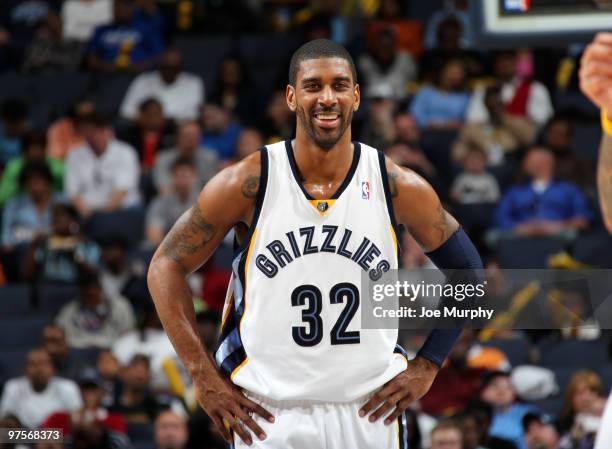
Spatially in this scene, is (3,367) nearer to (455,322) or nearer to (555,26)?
(455,322)

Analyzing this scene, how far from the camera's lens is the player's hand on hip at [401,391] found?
487 centimetres

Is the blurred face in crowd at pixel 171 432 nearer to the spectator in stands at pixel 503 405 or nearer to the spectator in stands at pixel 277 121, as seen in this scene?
the spectator in stands at pixel 503 405

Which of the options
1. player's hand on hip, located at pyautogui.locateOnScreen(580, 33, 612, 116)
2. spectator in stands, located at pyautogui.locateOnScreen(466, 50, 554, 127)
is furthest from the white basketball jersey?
spectator in stands, located at pyautogui.locateOnScreen(466, 50, 554, 127)

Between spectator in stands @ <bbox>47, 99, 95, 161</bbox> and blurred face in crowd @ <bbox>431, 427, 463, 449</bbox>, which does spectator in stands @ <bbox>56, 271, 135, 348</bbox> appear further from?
blurred face in crowd @ <bbox>431, 427, 463, 449</bbox>

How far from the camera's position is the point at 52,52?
1330 cm

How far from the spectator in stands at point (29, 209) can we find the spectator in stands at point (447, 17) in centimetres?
430

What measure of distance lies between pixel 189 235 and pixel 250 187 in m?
0.33

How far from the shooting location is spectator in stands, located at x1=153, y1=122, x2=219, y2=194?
11039mm

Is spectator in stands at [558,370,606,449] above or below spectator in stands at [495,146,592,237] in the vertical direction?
below

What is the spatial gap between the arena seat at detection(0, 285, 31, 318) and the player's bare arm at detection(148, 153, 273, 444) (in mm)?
5675

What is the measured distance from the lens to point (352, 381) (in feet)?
15.8

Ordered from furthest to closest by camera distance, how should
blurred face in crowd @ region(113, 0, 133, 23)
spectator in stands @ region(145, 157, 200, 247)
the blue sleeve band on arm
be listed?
blurred face in crowd @ region(113, 0, 133, 23) < spectator in stands @ region(145, 157, 200, 247) < the blue sleeve band on arm

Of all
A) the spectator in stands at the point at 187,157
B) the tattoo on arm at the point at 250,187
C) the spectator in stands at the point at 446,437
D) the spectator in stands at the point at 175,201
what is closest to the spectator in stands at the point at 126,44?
the spectator in stands at the point at 187,157

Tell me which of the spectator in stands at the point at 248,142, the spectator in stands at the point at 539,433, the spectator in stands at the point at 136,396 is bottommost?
the spectator in stands at the point at 539,433
